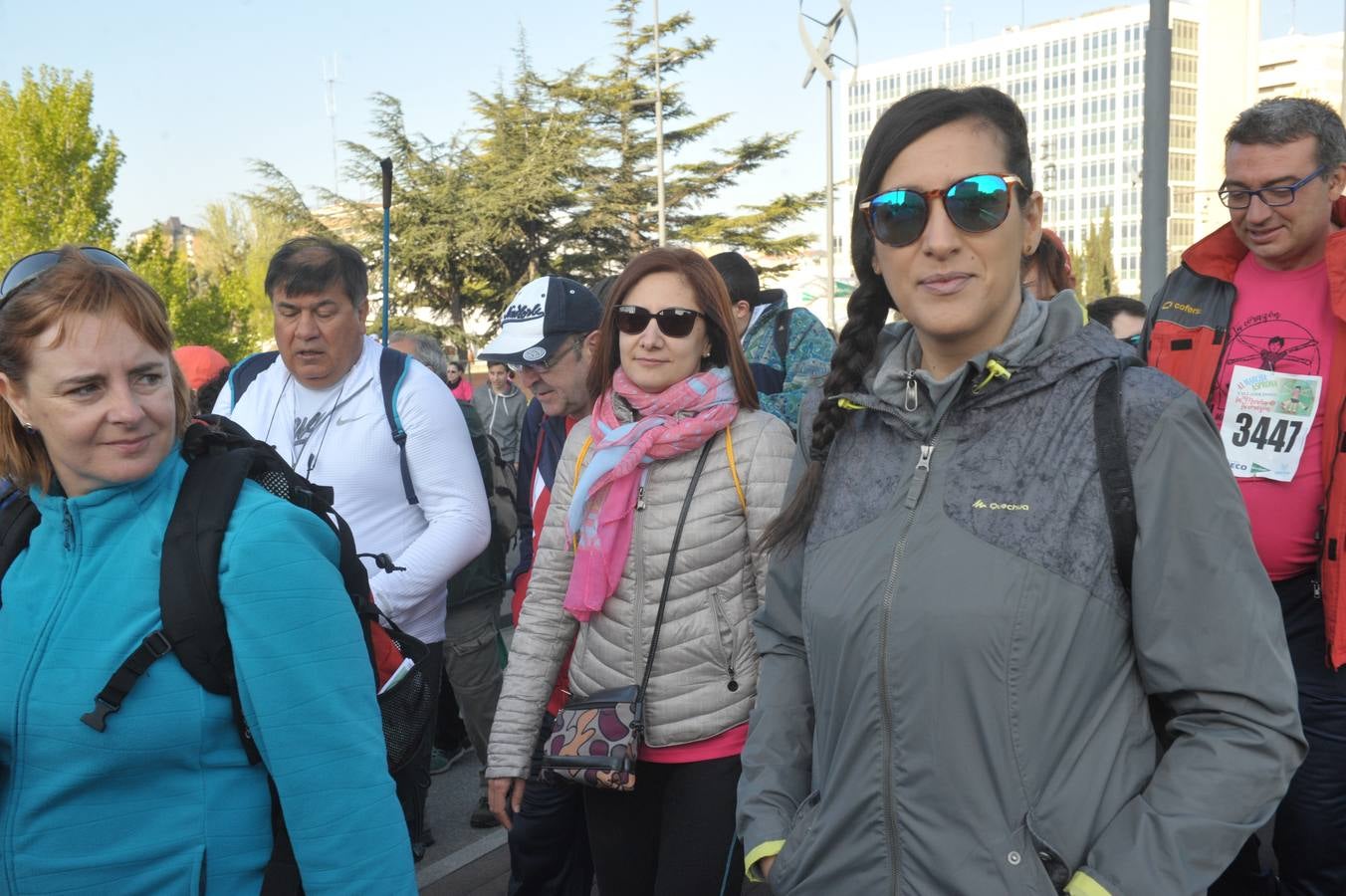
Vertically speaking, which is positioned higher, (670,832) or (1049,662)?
(1049,662)

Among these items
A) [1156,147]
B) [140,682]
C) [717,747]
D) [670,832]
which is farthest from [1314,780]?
[1156,147]

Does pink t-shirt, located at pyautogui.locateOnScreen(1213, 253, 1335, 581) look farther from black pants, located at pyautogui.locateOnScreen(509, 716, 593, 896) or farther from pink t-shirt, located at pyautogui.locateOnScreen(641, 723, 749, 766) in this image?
black pants, located at pyautogui.locateOnScreen(509, 716, 593, 896)

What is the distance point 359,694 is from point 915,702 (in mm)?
927

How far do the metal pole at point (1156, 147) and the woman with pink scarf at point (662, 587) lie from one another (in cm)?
480

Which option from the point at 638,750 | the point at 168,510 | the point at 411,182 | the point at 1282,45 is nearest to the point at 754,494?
the point at 638,750

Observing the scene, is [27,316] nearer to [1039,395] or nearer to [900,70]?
[1039,395]

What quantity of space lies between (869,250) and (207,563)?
1258mm

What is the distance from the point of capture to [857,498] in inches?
74.7

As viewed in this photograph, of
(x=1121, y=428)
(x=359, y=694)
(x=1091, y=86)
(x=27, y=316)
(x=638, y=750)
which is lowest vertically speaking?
(x=638, y=750)

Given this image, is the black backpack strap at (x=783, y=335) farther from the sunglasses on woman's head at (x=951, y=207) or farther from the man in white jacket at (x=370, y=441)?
the sunglasses on woman's head at (x=951, y=207)

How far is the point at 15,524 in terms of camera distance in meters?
2.08

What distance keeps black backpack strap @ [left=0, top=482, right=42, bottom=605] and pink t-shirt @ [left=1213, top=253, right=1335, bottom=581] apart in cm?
289

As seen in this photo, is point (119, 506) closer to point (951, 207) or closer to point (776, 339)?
point (951, 207)

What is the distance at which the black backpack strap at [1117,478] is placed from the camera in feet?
5.36
